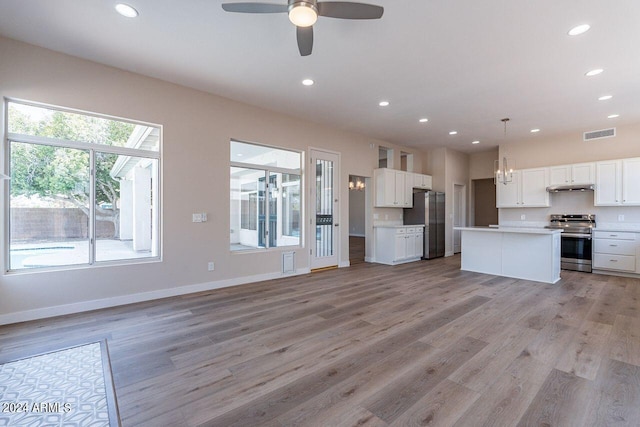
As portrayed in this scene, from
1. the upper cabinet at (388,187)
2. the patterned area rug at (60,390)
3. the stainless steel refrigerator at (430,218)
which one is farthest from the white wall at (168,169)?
the stainless steel refrigerator at (430,218)

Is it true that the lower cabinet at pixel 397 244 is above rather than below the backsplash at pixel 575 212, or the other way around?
below

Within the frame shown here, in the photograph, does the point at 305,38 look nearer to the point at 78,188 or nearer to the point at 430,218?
the point at 78,188

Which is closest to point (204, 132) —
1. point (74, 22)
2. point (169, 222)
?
point (169, 222)

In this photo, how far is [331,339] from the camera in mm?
2773

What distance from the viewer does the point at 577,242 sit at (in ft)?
19.6

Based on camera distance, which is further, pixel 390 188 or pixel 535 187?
pixel 390 188

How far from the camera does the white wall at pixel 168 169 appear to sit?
3.27 m

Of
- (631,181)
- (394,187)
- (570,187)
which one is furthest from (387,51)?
(631,181)

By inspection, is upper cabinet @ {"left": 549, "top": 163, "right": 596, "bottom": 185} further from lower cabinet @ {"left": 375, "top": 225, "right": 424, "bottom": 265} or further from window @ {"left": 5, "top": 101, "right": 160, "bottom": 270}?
window @ {"left": 5, "top": 101, "right": 160, "bottom": 270}

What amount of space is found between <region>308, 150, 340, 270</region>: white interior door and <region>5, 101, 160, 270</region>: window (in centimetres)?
285

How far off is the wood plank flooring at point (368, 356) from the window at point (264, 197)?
3.92 ft

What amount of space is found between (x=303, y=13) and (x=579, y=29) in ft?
9.25

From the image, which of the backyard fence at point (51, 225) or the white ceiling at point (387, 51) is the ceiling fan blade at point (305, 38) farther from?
the backyard fence at point (51, 225)

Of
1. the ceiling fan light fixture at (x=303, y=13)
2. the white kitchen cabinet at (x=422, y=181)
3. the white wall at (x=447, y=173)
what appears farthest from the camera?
the white wall at (x=447, y=173)
